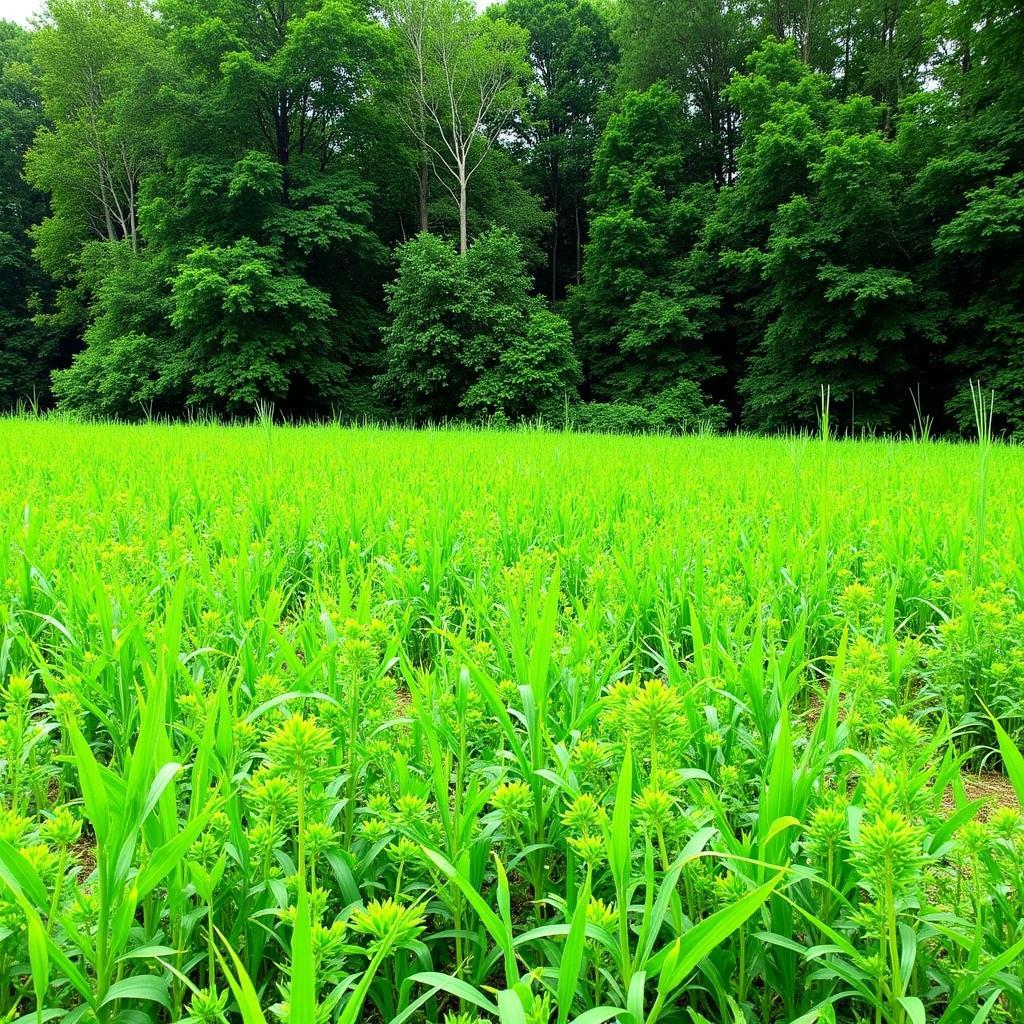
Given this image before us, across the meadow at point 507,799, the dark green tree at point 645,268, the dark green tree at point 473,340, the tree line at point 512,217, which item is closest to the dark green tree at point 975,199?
the tree line at point 512,217

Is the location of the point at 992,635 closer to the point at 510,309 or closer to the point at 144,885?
the point at 144,885

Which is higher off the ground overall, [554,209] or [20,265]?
[554,209]

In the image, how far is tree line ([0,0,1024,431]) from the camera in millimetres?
15594

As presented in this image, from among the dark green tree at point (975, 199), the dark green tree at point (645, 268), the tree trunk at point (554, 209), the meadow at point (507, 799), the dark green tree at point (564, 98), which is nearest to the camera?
the meadow at point (507, 799)

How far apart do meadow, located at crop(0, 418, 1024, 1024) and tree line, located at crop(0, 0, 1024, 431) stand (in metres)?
15.9

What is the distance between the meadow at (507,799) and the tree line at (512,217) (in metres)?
15.9

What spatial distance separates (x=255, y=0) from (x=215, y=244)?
8.79 metres

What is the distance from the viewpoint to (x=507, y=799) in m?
0.73

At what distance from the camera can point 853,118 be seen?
16719 millimetres

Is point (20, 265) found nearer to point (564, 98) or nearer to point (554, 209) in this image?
point (554, 209)

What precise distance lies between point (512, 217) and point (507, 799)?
2520cm

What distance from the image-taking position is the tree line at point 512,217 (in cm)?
1559

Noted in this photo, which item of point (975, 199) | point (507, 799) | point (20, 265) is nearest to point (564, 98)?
point (975, 199)

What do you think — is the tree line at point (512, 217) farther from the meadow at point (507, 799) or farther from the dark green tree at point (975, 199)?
the meadow at point (507, 799)
